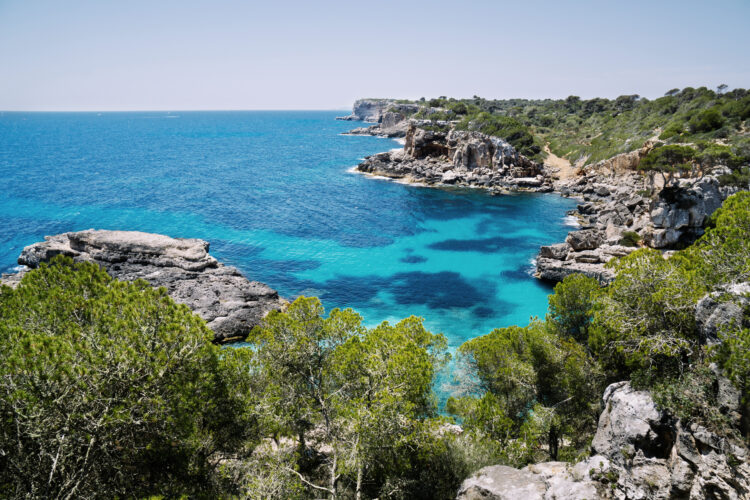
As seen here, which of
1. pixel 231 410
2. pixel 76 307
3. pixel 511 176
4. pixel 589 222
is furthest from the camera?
pixel 511 176

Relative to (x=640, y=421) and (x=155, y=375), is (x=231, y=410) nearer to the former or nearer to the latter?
(x=155, y=375)

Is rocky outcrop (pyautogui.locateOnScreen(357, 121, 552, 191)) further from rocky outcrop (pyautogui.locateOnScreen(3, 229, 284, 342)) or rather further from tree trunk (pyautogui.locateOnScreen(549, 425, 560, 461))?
tree trunk (pyautogui.locateOnScreen(549, 425, 560, 461))

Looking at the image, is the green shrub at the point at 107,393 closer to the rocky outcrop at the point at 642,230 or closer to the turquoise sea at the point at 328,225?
the turquoise sea at the point at 328,225

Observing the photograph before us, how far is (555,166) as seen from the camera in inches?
3647

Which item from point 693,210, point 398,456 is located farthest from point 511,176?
point 398,456

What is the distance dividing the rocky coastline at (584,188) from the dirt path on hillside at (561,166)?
0.97 m

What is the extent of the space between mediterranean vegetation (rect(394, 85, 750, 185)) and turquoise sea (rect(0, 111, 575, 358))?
1969 cm

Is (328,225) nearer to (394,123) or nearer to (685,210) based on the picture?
(685,210)

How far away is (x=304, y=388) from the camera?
17.0 m

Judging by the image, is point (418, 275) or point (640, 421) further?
point (418, 275)

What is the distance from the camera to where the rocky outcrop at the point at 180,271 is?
34.8 metres

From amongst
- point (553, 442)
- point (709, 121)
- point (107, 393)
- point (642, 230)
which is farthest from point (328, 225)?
point (709, 121)

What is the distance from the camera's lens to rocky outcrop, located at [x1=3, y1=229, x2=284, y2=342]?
34.8 m

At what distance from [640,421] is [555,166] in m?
91.8
